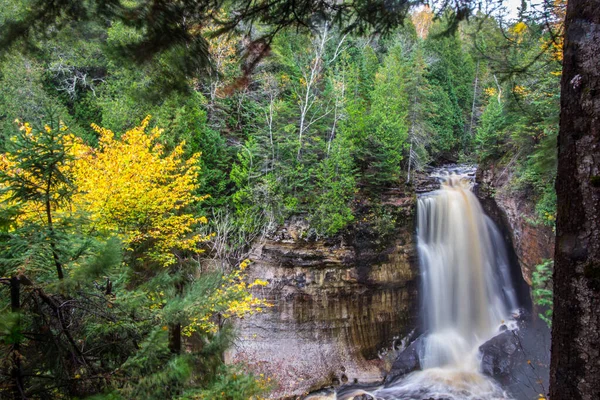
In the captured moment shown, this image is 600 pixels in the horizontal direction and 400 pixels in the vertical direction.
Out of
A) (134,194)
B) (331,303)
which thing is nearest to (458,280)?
(331,303)

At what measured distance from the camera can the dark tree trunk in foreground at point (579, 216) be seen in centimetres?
165

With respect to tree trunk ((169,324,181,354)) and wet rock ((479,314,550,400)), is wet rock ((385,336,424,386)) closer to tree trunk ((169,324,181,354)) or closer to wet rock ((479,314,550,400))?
wet rock ((479,314,550,400))

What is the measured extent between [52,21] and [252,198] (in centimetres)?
1028

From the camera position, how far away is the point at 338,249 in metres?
12.9

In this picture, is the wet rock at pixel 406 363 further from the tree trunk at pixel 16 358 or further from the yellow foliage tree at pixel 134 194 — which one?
the tree trunk at pixel 16 358

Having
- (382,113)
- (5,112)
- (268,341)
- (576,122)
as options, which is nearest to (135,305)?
(576,122)

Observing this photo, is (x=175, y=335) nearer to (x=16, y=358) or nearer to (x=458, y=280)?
(x=16, y=358)

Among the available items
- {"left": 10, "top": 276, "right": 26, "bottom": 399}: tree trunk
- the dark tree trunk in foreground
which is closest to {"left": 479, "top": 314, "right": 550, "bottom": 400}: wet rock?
the dark tree trunk in foreground

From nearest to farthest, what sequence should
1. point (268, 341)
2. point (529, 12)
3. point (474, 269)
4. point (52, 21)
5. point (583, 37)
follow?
point (583, 37) → point (52, 21) → point (529, 12) → point (268, 341) → point (474, 269)

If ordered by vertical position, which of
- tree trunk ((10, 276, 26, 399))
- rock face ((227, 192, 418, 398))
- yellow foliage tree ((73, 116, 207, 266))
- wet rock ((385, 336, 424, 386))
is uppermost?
yellow foliage tree ((73, 116, 207, 266))

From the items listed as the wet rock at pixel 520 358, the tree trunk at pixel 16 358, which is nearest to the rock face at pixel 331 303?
the wet rock at pixel 520 358

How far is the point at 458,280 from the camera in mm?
13633

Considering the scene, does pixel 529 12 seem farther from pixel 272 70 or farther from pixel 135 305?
pixel 272 70

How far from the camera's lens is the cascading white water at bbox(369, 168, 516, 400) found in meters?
12.4
